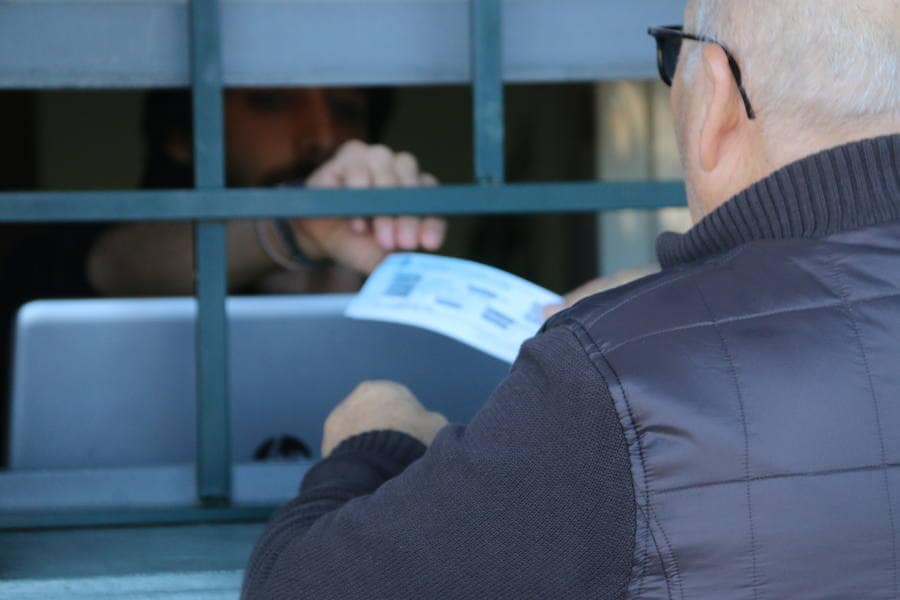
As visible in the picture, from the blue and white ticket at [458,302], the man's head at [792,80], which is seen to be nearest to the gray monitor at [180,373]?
the blue and white ticket at [458,302]

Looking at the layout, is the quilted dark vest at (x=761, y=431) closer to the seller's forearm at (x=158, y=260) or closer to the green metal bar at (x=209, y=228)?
the green metal bar at (x=209, y=228)

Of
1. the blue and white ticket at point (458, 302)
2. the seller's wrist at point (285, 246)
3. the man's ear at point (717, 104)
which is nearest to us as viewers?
the man's ear at point (717, 104)

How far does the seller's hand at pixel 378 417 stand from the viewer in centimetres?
175

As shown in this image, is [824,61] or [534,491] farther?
[824,61]

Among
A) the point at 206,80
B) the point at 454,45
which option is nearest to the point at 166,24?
the point at 206,80

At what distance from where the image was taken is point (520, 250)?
697cm

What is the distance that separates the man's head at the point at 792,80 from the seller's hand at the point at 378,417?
49 cm

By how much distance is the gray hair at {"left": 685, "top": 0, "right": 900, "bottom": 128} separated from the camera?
1489 millimetres

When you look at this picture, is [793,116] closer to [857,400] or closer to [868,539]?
[857,400]

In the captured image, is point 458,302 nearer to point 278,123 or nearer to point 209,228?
point 209,228

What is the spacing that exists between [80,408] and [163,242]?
29.7 inches

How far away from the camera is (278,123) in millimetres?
3805

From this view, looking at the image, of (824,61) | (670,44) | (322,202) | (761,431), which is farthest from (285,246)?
(761,431)

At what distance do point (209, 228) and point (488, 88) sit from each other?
53cm
